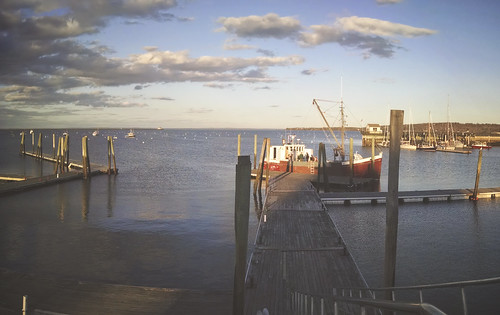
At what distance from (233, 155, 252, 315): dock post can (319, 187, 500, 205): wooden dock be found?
24.4m

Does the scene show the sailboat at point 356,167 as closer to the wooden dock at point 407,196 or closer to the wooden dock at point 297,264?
the wooden dock at point 407,196

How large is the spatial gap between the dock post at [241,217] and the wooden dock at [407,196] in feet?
80.0

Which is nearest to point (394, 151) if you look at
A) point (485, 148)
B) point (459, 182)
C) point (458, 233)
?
point (458, 233)

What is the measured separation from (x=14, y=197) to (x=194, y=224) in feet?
57.1

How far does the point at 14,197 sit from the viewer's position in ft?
105

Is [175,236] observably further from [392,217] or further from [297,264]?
[392,217]

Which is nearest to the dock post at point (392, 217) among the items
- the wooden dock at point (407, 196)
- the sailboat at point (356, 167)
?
the wooden dock at point (407, 196)

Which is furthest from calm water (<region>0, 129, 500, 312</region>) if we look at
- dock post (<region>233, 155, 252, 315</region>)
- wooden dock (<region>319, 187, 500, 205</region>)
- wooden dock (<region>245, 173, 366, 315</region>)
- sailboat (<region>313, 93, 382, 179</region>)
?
sailboat (<region>313, 93, 382, 179</region>)

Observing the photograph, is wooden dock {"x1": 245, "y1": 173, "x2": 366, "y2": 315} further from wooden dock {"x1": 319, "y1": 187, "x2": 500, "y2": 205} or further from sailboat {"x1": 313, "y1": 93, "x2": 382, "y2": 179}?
sailboat {"x1": 313, "y1": 93, "x2": 382, "y2": 179}

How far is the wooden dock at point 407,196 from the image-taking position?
103ft

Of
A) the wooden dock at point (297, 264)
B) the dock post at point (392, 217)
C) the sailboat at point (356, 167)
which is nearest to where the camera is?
the dock post at point (392, 217)

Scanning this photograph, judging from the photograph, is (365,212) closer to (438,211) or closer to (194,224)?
(438,211)

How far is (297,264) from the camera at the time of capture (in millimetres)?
13258

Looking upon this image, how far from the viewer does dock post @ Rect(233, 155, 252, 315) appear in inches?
293
